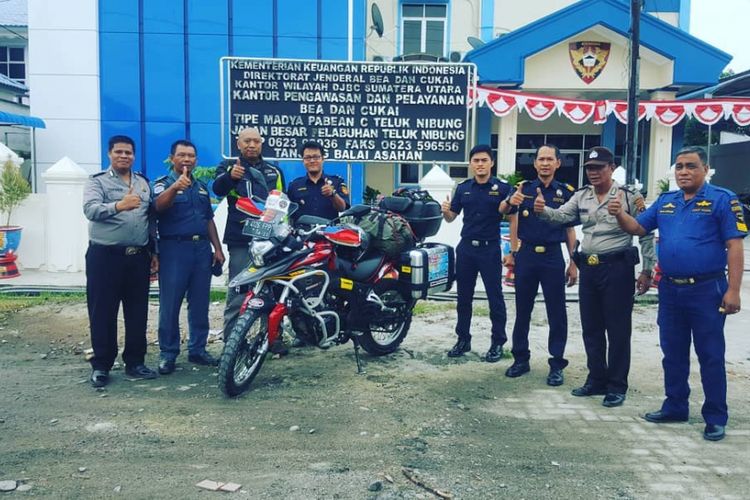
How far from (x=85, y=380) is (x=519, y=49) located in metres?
12.6

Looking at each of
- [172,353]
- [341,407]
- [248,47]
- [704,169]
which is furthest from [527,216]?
[248,47]

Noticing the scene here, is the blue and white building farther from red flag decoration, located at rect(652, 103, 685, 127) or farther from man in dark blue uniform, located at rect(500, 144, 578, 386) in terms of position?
man in dark blue uniform, located at rect(500, 144, 578, 386)

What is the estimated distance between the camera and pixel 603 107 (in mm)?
14656

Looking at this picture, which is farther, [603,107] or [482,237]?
[603,107]

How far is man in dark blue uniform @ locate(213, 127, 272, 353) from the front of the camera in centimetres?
545

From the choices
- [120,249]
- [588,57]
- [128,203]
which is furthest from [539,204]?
[588,57]

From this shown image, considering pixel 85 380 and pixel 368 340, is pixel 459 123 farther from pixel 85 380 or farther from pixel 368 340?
pixel 85 380

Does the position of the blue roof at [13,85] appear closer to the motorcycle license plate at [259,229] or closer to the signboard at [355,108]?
the signboard at [355,108]

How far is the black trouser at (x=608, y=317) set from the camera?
461cm

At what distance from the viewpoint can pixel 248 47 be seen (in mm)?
15695

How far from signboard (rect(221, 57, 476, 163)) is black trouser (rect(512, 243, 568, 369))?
164 inches

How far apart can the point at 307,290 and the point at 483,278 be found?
1.66m

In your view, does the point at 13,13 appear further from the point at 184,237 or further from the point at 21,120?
the point at 184,237

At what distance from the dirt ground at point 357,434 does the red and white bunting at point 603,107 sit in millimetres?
9387
